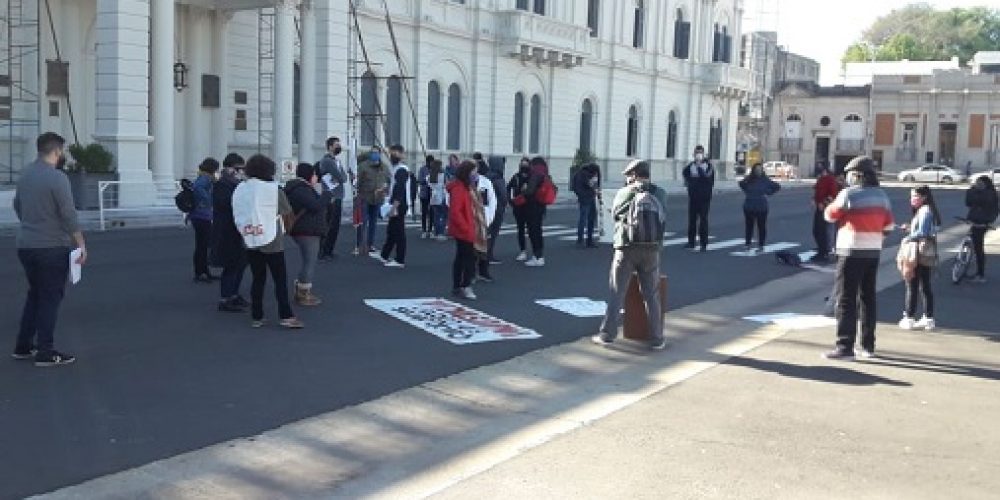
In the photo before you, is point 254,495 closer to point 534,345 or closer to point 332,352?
point 332,352

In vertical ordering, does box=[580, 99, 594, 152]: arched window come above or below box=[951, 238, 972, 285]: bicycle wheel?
above

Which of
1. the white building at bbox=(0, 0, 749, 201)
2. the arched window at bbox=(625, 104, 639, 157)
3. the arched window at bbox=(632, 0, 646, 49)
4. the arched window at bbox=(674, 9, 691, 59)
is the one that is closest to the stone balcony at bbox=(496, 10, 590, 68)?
the white building at bbox=(0, 0, 749, 201)

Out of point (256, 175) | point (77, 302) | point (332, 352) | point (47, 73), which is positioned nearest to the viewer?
point (332, 352)

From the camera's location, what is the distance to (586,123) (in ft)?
147

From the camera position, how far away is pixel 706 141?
2175 inches

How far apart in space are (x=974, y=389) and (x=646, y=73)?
41748mm

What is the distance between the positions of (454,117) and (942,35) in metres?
95.3

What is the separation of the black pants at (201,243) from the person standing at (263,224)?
2784 millimetres

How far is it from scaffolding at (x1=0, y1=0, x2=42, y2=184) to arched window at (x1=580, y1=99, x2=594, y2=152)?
2616cm

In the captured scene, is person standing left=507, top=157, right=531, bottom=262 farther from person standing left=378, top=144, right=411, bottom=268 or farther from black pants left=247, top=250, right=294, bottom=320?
black pants left=247, top=250, right=294, bottom=320

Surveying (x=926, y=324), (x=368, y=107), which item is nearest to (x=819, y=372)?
(x=926, y=324)

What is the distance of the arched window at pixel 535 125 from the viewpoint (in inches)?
1604

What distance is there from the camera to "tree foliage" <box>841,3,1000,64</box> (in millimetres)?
111375

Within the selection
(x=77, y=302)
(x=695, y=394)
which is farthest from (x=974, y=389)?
(x=77, y=302)
